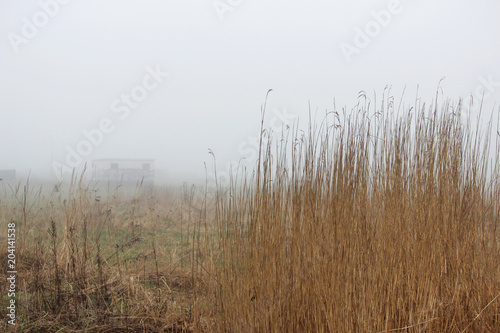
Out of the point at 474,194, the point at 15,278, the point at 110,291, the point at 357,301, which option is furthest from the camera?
the point at 15,278

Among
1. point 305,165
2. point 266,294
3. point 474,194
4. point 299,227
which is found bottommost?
point 266,294

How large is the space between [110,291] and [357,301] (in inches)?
90.4

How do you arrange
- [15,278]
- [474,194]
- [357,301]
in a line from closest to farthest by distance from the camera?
1. [357,301]
2. [474,194]
3. [15,278]

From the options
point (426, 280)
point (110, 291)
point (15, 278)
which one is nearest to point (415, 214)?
point (426, 280)

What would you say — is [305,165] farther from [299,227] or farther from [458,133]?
[458,133]

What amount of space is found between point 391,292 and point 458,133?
150cm

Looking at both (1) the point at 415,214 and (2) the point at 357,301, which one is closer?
(2) the point at 357,301

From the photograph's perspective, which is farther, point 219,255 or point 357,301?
point 219,255

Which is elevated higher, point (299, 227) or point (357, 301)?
point (299, 227)

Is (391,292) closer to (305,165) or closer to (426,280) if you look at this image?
(426,280)

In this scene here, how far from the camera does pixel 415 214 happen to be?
2516mm

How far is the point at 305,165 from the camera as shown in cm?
236

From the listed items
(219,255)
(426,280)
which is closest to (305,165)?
(219,255)

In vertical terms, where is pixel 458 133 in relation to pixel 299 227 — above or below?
above
